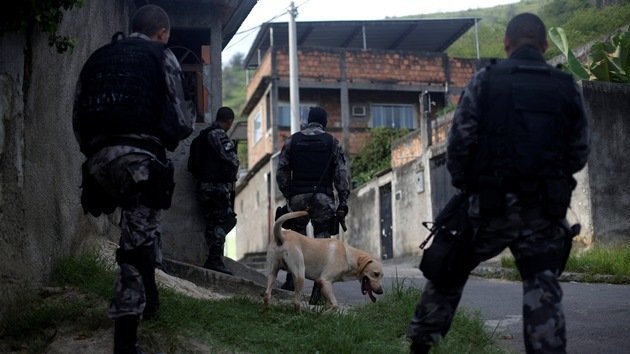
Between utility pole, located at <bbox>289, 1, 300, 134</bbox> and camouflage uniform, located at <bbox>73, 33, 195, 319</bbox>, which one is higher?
utility pole, located at <bbox>289, 1, 300, 134</bbox>

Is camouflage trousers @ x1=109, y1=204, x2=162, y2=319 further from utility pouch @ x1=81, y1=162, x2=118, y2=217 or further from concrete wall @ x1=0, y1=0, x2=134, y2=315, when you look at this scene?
concrete wall @ x1=0, y1=0, x2=134, y2=315

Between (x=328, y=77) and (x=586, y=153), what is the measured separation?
2772 cm

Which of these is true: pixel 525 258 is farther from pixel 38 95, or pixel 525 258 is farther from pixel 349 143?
pixel 349 143

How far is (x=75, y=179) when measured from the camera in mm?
7289

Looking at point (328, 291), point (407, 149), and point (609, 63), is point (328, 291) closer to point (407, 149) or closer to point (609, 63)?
point (609, 63)

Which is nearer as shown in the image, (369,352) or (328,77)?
(369,352)

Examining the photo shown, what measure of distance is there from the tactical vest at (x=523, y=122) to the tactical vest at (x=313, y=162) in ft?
13.3

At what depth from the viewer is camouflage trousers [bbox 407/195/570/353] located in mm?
4191

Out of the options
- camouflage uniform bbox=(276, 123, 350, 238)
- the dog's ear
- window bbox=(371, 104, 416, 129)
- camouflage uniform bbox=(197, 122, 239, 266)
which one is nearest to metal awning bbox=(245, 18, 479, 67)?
window bbox=(371, 104, 416, 129)

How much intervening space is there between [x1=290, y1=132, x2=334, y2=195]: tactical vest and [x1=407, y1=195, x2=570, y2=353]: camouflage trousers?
13.1 feet

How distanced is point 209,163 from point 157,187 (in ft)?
15.1

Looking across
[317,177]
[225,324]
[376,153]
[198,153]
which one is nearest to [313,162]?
[317,177]

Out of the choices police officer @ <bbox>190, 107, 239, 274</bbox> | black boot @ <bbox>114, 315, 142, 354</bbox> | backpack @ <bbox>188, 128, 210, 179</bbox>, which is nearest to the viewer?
black boot @ <bbox>114, 315, 142, 354</bbox>

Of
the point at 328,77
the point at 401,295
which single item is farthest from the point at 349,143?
the point at 401,295
